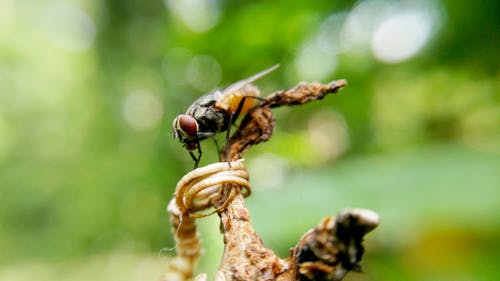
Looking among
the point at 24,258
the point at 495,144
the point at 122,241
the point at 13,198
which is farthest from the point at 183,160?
the point at 13,198

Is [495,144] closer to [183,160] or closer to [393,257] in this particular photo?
[393,257]

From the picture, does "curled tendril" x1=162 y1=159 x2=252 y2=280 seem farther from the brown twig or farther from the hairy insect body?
the hairy insect body

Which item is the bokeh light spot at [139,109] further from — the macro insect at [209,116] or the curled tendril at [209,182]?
the curled tendril at [209,182]

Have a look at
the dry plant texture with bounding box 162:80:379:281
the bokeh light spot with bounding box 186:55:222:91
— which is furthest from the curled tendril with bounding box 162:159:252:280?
the bokeh light spot with bounding box 186:55:222:91

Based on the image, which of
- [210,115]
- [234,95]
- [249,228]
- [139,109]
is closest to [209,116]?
[210,115]

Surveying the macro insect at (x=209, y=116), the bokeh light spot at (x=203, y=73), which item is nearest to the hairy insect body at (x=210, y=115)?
the macro insect at (x=209, y=116)

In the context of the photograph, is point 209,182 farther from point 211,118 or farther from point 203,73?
point 203,73
